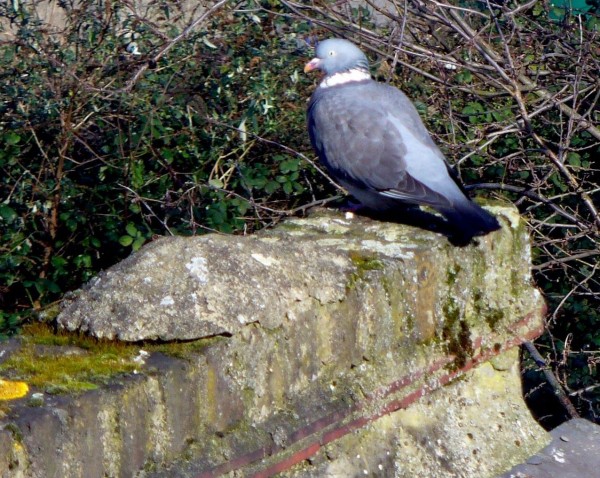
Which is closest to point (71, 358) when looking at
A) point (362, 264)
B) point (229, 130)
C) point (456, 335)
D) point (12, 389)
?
point (12, 389)

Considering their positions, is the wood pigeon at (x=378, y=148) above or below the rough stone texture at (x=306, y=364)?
below

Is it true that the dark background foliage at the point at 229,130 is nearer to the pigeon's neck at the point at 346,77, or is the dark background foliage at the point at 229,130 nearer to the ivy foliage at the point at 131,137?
the ivy foliage at the point at 131,137

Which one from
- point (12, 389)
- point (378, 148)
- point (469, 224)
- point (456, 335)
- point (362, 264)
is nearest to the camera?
point (12, 389)

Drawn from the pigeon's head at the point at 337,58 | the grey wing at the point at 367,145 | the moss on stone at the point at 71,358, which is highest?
the moss on stone at the point at 71,358

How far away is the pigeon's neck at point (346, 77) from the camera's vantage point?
3.81 m

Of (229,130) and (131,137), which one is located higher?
(131,137)

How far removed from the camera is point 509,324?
7.72 feet

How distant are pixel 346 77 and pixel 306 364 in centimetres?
222

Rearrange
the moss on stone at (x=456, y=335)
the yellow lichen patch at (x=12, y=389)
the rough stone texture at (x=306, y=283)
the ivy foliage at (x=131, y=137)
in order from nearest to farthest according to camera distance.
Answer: the yellow lichen patch at (x=12, y=389) → the rough stone texture at (x=306, y=283) → the moss on stone at (x=456, y=335) → the ivy foliage at (x=131, y=137)

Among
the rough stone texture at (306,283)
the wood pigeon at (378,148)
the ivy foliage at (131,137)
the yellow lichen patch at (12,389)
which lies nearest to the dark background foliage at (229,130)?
the ivy foliage at (131,137)

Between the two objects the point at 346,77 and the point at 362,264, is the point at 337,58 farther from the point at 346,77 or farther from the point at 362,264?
the point at 362,264

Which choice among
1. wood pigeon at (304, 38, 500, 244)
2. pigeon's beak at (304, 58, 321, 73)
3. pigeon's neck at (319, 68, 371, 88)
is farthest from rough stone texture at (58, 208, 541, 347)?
pigeon's beak at (304, 58, 321, 73)

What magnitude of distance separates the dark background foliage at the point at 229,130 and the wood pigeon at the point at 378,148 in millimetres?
556

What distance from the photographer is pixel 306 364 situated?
72.1 inches
